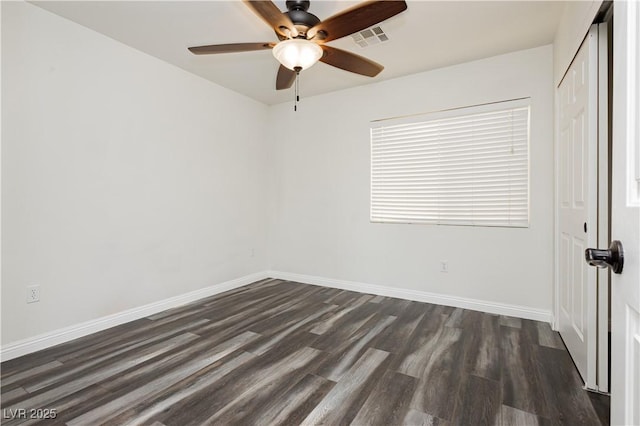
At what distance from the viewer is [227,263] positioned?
13.3 ft

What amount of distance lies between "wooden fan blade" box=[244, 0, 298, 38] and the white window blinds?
2.10m

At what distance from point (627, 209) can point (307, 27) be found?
76.6 inches

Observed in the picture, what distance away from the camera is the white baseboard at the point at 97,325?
228 cm

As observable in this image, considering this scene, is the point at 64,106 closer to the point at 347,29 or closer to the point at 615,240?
the point at 347,29

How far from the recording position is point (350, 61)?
2346 millimetres

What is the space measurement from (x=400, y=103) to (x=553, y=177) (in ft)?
5.82

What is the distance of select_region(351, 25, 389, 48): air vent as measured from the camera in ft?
8.54

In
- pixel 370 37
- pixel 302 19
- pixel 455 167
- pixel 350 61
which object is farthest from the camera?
pixel 455 167

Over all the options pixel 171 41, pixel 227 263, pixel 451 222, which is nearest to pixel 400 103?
pixel 451 222

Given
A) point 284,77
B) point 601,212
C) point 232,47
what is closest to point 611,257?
point 601,212

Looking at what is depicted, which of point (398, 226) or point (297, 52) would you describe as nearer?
point (297, 52)

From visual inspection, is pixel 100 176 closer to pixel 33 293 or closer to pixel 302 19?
pixel 33 293

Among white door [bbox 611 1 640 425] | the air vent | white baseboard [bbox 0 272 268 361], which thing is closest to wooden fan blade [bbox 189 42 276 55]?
the air vent

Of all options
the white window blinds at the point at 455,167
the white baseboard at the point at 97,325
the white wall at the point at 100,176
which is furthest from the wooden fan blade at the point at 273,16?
the white baseboard at the point at 97,325
